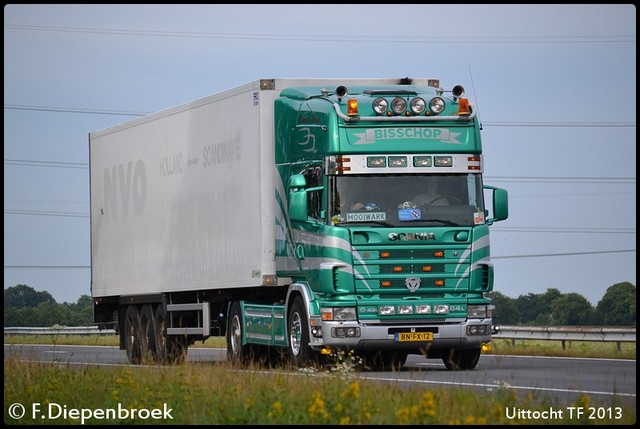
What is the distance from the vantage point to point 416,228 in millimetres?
22828

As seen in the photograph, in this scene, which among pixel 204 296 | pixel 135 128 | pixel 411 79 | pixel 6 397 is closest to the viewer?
pixel 6 397

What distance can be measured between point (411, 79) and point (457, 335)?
4964 mm

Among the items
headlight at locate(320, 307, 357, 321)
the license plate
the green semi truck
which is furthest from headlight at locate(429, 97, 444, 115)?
the license plate

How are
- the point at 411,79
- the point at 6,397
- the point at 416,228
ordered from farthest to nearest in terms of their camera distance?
the point at 411,79 < the point at 416,228 < the point at 6,397

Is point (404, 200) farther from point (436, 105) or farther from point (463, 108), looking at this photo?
point (463, 108)

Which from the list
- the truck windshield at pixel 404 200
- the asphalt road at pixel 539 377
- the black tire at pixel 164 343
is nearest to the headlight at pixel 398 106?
the truck windshield at pixel 404 200

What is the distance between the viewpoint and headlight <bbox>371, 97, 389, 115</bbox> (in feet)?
Answer: 76.1

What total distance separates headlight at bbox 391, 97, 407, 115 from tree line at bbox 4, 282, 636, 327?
159 feet

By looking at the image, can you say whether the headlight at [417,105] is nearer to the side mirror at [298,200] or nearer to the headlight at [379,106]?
the headlight at [379,106]

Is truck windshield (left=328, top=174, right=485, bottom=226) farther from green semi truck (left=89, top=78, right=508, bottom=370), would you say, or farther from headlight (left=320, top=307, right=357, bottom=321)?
headlight (left=320, top=307, right=357, bottom=321)

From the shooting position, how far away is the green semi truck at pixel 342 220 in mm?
22891

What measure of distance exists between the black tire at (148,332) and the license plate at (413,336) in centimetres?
761

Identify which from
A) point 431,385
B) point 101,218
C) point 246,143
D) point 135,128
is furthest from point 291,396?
point 101,218

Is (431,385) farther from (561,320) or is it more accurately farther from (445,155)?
(561,320)
